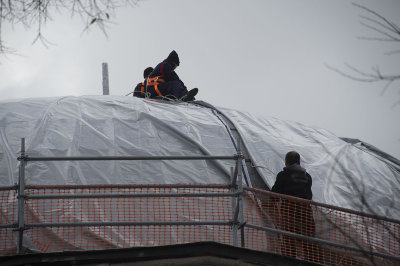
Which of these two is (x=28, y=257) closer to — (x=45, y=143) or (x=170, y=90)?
(x=45, y=143)

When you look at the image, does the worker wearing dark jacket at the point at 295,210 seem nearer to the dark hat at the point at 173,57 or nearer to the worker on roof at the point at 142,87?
the dark hat at the point at 173,57

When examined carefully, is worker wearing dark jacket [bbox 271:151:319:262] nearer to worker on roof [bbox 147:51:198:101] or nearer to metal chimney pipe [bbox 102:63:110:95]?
worker on roof [bbox 147:51:198:101]

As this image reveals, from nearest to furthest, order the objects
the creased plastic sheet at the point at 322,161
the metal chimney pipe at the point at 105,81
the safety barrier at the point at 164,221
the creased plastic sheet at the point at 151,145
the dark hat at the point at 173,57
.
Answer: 1. the safety barrier at the point at 164,221
2. the creased plastic sheet at the point at 151,145
3. the creased plastic sheet at the point at 322,161
4. the dark hat at the point at 173,57
5. the metal chimney pipe at the point at 105,81

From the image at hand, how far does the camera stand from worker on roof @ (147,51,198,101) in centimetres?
1454

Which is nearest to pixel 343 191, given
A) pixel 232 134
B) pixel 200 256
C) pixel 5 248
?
pixel 232 134

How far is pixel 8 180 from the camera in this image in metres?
11.3

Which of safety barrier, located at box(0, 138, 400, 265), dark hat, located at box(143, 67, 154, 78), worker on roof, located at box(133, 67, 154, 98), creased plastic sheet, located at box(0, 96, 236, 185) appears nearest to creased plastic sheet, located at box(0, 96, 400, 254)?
creased plastic sheet, located at box(0, 96, 236, 185)

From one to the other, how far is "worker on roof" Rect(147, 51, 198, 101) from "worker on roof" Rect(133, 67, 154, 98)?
0.21 m

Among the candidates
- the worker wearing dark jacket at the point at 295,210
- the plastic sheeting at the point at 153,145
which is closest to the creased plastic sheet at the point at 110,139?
the plastic sheeting at the point at 153,145

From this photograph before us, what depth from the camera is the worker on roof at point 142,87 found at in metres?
15.1

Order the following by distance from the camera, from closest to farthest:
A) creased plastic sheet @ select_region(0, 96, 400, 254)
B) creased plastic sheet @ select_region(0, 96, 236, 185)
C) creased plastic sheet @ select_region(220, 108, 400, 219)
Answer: creased plastic sheet @ select_region(0, 96, 236, 185) < creased plastic sheet @ select_region(0, 96, 400, 254) < creased plastic sheet @ select_region(220, 108, 400, 219)

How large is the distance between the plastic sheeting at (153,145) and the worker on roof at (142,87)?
3.16ft

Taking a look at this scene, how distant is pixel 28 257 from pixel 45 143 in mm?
4261

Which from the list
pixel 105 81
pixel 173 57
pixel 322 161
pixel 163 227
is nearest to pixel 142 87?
pixel 173 57
